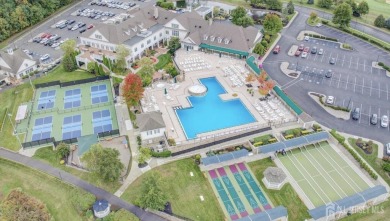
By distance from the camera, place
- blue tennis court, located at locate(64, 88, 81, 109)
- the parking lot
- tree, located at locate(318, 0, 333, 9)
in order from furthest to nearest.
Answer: tree, located at locate(318, 0, 333, 9), the parking lot, blue tennis court, located at locate(64, 88, 81, 109)

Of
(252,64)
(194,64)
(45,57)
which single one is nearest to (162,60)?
(194,64)

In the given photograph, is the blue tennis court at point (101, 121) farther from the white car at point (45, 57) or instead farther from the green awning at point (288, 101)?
the green awning at point (288, 101)

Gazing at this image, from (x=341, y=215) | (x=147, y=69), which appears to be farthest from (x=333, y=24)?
(x=341, y=215)

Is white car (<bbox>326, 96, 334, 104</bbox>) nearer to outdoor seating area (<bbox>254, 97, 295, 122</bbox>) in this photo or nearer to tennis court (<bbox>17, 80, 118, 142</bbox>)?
outdoor seating area (<bbox>254, 97, 295, 122</bbox>)

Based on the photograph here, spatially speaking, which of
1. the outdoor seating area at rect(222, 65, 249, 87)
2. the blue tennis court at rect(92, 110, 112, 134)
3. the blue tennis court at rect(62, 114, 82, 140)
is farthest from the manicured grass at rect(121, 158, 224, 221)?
the outdoor seating area at rect(222, 65, 249, 87)

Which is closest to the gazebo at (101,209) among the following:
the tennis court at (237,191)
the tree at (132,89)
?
the tennis court at (237,191)

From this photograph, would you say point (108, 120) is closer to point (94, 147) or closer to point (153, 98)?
point (153, 98)

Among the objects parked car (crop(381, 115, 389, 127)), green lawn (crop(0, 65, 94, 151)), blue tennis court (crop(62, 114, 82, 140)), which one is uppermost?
parked car (crop(381, 115, 389, 127))
